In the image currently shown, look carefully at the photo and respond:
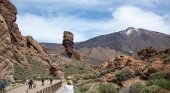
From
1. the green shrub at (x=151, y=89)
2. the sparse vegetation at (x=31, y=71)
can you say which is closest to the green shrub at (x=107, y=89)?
the green shrub at (x=151, y=89)

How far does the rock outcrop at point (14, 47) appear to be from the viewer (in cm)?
6206

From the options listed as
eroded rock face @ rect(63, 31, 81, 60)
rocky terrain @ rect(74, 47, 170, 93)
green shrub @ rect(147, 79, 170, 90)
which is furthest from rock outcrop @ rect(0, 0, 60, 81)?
green shrub @ rect(147, 79, 170, 90)

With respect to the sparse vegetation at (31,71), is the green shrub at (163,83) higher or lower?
lower

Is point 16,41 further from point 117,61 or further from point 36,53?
point 117,61

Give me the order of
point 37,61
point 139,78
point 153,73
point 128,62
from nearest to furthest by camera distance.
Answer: point 153,73, point 139,78, point 128,62, point 37,61

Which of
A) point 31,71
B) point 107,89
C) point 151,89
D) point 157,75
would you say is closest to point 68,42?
point 31,71

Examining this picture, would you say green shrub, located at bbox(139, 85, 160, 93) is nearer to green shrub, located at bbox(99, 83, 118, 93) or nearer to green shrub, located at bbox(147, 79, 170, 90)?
green shrub, located at bbox(147, 79, 170, 90)

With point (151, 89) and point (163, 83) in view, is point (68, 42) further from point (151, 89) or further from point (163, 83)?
point (151, 89)

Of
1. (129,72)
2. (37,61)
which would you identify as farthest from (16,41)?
(129,72)

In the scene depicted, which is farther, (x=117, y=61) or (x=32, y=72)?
(x=32, y=72)

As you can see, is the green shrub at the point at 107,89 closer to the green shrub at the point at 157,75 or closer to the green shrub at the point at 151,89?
the green shrub at the point at 157,75

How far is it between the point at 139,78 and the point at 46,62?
88.4m

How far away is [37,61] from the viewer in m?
113

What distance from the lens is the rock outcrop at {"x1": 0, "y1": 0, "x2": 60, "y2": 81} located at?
204 feet
